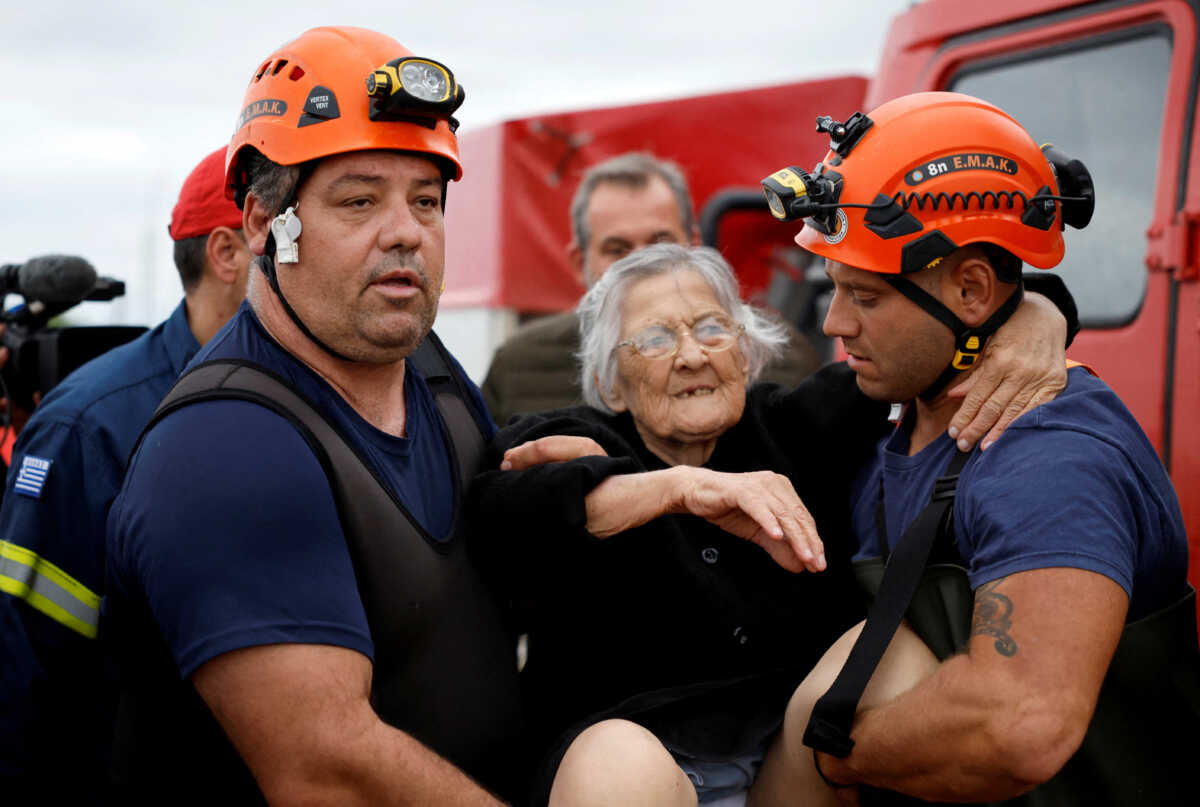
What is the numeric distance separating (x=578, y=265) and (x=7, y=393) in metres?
2.37

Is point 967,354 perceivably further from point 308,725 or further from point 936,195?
point 308,725

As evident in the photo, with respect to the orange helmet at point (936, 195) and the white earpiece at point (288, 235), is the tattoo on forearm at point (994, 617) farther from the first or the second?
the white earpiece at point (288, 235)

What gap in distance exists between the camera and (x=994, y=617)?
2084 mm

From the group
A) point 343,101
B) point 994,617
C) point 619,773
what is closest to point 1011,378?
point 994,617

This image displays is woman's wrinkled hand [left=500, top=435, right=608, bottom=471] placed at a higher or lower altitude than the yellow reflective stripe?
higher

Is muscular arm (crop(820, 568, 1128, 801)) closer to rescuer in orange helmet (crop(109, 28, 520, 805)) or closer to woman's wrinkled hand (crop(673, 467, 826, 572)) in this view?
woman's wrinkled hand (crop(673, 467, 826, 572))

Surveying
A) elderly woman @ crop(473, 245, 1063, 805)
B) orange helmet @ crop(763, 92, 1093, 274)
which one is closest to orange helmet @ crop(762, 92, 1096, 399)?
orange helmet @ crop(763, 92, 1093, 274)

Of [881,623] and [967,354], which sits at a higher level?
[967,354]

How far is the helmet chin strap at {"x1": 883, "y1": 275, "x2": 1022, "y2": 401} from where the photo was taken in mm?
2594

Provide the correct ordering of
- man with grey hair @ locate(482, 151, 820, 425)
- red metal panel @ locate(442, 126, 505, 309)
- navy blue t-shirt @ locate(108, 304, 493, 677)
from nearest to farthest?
1. navy blue t-shirt @ locate(108, 304, 493, 677)
2. man with grey hair @ locate(482, 151, 820, 425)
3. red metal panel @ locate(442, 126, 505, 309)

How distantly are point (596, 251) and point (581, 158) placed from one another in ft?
9.76

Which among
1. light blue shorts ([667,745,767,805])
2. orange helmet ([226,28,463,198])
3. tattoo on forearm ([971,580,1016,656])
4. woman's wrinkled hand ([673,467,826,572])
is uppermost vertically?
orange helmet ([226,28,463,198])

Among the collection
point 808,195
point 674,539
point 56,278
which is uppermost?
point 808,195

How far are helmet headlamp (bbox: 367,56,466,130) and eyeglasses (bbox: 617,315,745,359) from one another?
86 cm
